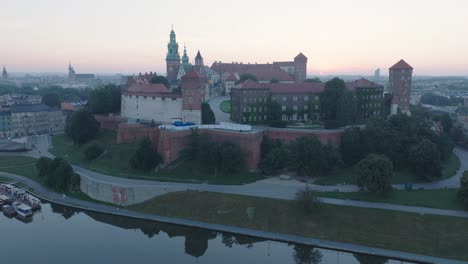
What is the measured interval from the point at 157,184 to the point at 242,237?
1113 cm

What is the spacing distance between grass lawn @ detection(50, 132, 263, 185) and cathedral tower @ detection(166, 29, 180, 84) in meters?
26.1

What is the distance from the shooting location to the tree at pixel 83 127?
5069 centimetres

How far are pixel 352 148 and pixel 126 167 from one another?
23.8 m

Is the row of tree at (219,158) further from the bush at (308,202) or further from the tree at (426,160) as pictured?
the tree at (426,160)

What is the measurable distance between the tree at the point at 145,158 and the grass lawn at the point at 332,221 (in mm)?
6021

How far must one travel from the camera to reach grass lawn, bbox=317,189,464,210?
30797 mm

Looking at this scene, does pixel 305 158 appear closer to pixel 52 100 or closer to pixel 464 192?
pixel 464 192

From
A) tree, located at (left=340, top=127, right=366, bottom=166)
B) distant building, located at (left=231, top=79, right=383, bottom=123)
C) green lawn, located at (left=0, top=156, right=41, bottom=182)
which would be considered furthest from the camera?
distant building, located at (left=231, top=79, right=383, bottom=123)

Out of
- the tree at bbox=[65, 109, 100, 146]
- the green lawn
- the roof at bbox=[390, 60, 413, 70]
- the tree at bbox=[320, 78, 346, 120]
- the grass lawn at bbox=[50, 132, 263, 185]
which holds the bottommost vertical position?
the green lawn

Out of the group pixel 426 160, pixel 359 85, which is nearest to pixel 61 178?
pixel 426 160

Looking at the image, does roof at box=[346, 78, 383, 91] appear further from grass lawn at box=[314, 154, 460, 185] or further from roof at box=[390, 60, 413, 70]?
grass lawn at box=[314, 154, 460, 185]

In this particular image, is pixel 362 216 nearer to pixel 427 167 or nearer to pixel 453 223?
pixel 453 223

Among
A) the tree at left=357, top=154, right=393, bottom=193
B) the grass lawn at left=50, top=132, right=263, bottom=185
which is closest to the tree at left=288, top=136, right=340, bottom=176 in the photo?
the grass lawn at left=50, top=132, right=263, bottom=185

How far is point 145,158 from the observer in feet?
131
